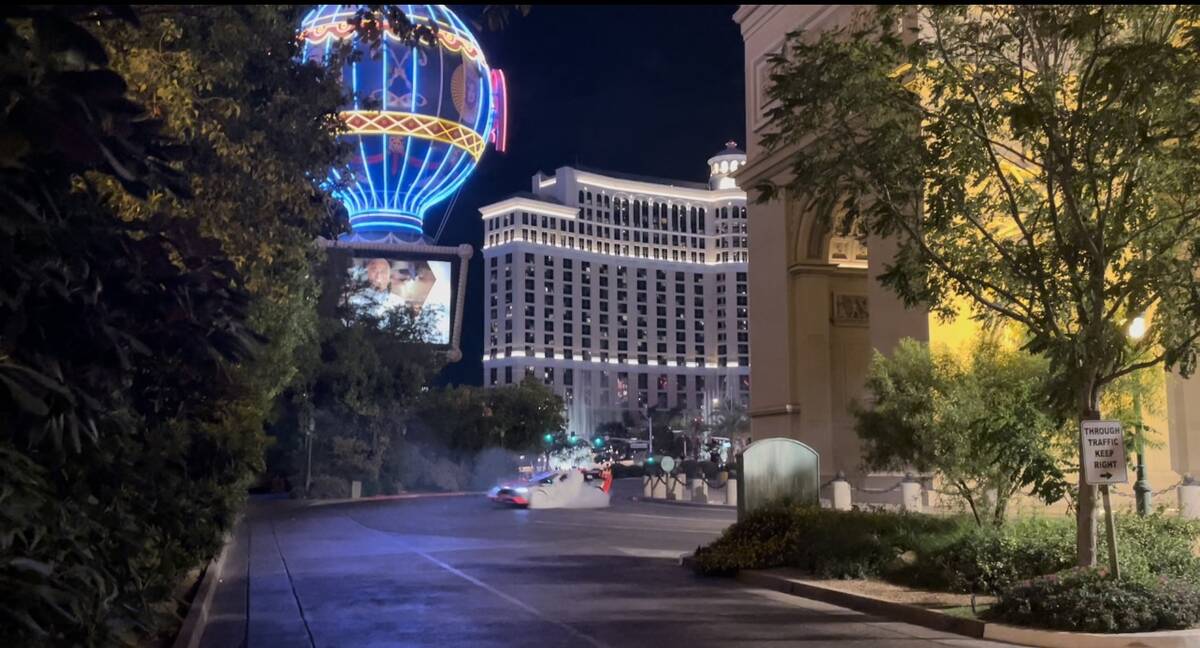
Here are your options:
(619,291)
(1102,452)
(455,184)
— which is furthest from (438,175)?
(619,291)

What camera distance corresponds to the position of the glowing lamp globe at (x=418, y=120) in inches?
2264

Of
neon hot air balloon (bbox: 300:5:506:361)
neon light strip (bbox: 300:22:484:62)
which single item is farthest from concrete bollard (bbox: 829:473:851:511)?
neon hot air balloon (bbox: 300:5:506:361)

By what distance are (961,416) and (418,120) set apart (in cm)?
4899

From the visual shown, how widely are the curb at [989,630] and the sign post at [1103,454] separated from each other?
3.37 feet

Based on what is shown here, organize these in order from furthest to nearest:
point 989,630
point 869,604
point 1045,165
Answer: point 869,604 < point 1045,165 < point 989,630

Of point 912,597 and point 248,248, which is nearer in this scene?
point 248,248

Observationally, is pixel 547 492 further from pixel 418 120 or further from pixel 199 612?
pixel 418 120

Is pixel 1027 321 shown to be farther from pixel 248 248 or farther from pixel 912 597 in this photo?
pixel 248 248

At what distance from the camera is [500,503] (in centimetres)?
4009

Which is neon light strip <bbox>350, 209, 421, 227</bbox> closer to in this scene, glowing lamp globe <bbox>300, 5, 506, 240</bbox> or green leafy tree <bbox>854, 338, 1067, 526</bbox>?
glowing lamp globe <bbox>300, 5, 506, 240</bbox>

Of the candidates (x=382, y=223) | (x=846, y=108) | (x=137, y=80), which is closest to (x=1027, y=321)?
(x=846, y=108)

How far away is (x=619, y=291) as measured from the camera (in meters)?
171

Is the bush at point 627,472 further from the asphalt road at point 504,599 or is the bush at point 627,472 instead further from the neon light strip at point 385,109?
the asphalt road at point 504,599

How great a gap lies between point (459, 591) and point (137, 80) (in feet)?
27.1
